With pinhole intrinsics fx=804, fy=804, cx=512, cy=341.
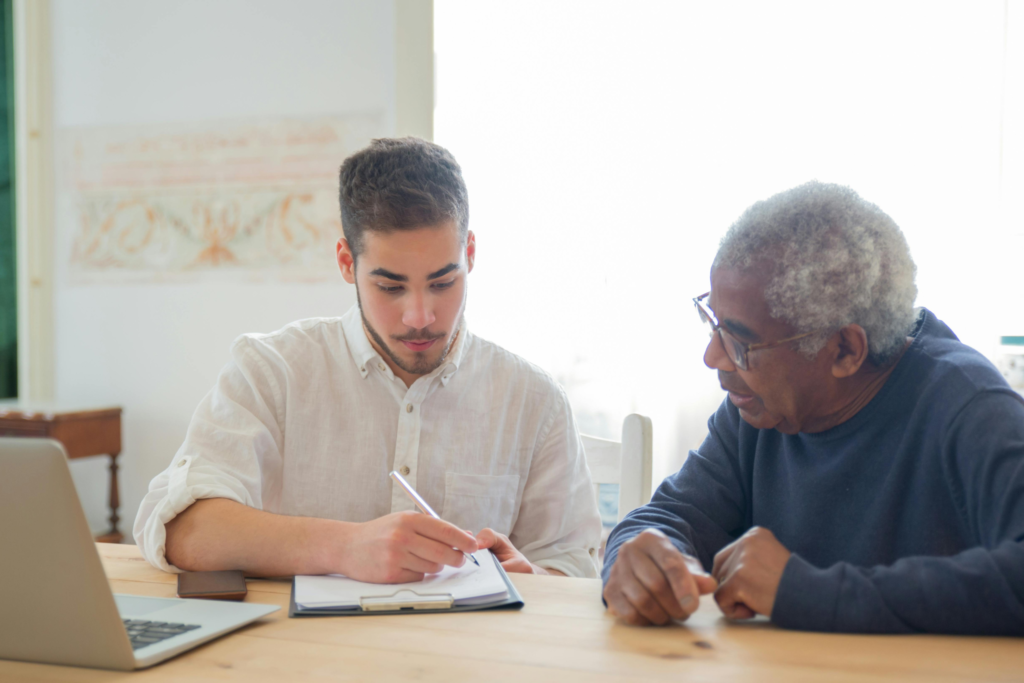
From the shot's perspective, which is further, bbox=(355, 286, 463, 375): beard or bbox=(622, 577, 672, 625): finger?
bbox=(355, 286, 463, 375): beard

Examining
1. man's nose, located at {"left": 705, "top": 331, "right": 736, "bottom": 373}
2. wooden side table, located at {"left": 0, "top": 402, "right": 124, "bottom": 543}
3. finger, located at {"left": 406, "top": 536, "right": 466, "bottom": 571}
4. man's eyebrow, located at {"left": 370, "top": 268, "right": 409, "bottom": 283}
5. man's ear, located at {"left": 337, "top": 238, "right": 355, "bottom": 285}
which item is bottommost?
wooden side table, located at {"left": 0, "top": 402, "right": 124, "bottom": 543}

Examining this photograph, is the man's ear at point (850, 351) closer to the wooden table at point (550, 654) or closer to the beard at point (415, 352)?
the wooden table at point (550, 654)

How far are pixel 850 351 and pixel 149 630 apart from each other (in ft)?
2.93

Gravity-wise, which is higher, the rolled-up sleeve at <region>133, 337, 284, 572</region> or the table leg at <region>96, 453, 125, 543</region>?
the rolled-up sleeve at <region>133, 337, 284, 572</region>

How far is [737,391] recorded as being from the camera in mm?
1120

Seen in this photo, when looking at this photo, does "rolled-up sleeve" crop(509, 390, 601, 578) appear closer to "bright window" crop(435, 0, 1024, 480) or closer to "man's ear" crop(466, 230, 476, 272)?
"man's ear" crop(466, 230, 476, 272)

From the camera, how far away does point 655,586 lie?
85 centimetres

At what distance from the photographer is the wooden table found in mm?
713

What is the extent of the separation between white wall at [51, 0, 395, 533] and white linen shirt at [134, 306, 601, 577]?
1.73 meters

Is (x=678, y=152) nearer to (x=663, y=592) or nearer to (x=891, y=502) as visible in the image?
(x=891, y=502)

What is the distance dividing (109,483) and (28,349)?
73 cm

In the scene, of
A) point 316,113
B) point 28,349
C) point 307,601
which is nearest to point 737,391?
point 307,601

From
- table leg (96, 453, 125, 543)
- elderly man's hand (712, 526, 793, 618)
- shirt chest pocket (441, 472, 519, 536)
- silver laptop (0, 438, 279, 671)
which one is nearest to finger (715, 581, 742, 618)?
elderly man's hand (712, 526, 793, 618)

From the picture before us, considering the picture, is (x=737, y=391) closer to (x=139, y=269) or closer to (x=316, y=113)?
(x=316, y=113)
